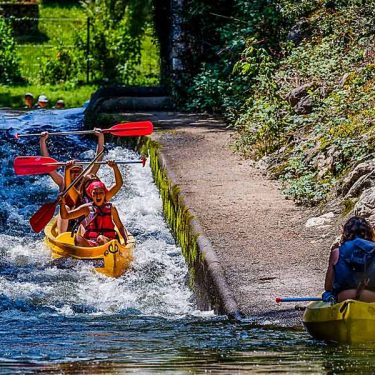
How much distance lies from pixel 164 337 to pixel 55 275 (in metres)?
3.90

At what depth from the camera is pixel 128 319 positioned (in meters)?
10.1

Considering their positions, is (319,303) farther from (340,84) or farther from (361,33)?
(361,33)

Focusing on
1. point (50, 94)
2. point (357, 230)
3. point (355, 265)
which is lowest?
point (50, 94)

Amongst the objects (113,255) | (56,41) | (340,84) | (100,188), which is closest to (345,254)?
(113,255)

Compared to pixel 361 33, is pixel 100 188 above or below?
below

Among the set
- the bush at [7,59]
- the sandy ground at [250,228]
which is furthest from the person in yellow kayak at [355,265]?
the bush at [7,59]

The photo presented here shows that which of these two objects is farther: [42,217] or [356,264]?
[42,217]

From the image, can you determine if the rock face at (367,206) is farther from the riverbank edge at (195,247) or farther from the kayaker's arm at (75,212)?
the kayaker's arm at (75,212)

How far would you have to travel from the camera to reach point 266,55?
18094 mm

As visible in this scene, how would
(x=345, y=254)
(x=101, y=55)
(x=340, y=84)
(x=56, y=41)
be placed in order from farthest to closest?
1. (x=56, y=41)
2. (x=101, y=55)
3. (x=340, y=84)
4. (x=345, y=254)

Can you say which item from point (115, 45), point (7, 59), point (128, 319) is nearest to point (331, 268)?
point (128, 319)

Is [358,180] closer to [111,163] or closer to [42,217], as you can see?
[111,163]

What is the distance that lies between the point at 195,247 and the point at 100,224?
1649 mm

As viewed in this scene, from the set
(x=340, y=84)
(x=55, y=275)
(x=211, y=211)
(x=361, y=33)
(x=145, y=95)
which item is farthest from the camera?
(x=145, y=95)
